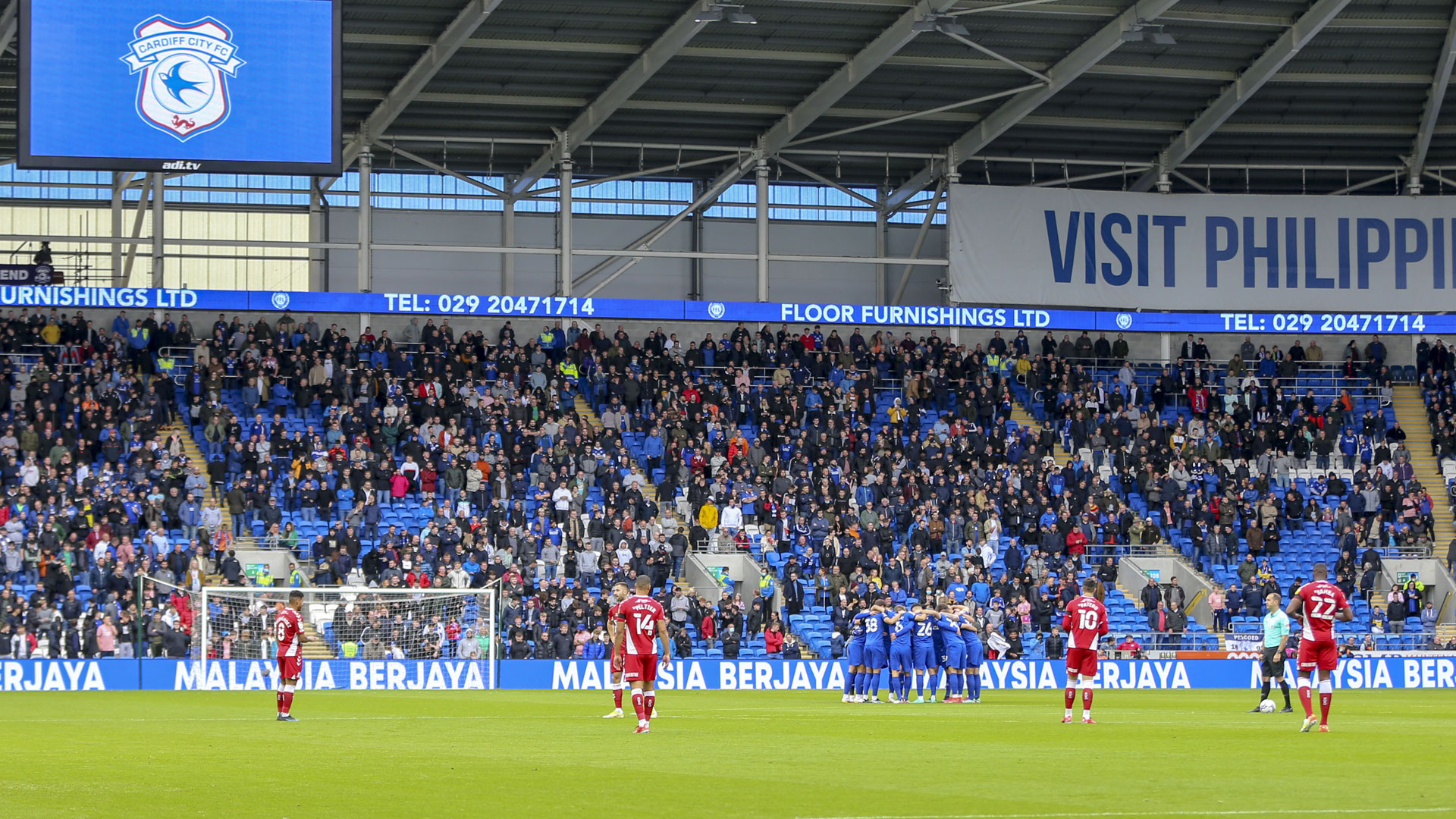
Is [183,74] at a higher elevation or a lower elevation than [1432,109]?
lower

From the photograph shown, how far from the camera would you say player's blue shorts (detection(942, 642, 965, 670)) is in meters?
27.3

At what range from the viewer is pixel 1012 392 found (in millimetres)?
48562

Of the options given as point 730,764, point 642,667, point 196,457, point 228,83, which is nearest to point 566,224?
point 196,457

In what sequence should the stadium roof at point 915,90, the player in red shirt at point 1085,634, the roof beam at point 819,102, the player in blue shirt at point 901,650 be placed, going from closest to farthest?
1. the player in red shirt at point 1085,634
2. the player in blue shirt at point 901,650
3. the roof beam at point 819,102
4. the stadium roof at point 915,90

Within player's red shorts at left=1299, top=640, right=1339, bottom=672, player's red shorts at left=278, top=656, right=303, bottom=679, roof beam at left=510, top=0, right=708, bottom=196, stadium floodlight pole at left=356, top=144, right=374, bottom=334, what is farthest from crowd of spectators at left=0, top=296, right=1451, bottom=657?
player's red shorts at left=1299, top=640, right=1339, bottom=672

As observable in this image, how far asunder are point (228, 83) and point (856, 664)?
47.5ft

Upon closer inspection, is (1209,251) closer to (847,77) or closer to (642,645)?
(847,77)

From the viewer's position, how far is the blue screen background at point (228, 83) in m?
30.6

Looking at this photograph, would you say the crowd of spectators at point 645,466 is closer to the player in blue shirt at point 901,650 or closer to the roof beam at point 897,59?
the player in blue shirt at point 901,650

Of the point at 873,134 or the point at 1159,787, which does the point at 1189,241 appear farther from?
the point at 1159,787

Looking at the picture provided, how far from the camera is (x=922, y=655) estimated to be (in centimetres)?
2703

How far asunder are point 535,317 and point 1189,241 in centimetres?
1824

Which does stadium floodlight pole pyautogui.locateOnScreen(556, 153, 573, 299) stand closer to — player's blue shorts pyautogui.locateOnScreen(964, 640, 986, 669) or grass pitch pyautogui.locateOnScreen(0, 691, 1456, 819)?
player's blue shorts pyautogui.locateOnScreen(964, 640, 986, 669)

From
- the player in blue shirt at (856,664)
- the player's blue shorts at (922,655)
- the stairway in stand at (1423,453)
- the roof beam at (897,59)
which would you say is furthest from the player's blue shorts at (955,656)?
the stairway in stand at (1423,453)
